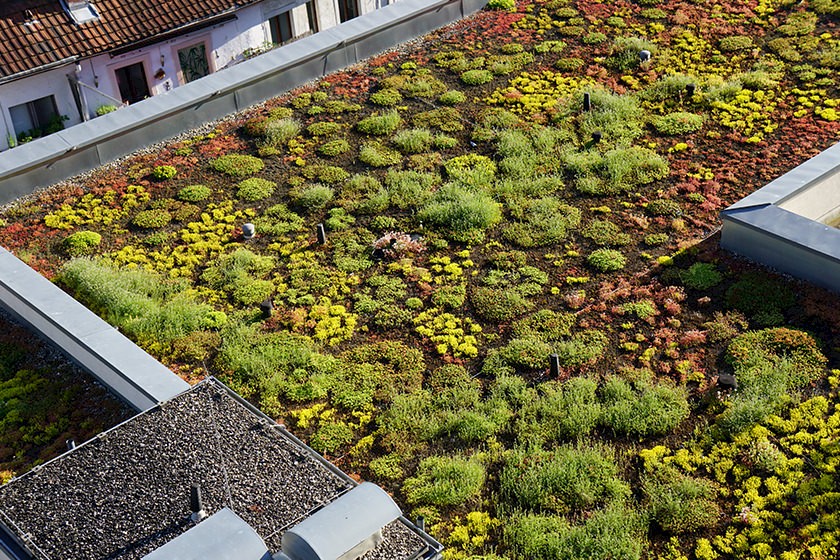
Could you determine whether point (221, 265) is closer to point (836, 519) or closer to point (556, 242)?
point (556, 242)

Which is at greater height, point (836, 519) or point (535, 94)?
point (535, 94)

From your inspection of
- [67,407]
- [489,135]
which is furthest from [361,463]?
[489,135]

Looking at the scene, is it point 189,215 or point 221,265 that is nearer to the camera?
point 221,265

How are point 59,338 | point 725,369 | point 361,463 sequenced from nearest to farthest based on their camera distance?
point 361,463 → point 725,369 → point 59,338

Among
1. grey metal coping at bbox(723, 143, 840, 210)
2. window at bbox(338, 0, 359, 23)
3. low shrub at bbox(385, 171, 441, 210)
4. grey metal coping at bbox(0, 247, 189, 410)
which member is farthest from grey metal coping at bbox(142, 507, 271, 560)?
window at bbox(338, 0, 359, 23)

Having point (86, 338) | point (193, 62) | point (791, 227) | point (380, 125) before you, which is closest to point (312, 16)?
point (193, 62)

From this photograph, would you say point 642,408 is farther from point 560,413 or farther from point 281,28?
point 281,28

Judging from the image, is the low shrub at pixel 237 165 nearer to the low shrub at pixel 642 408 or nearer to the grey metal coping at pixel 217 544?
the low shrub at pixel 642 408
